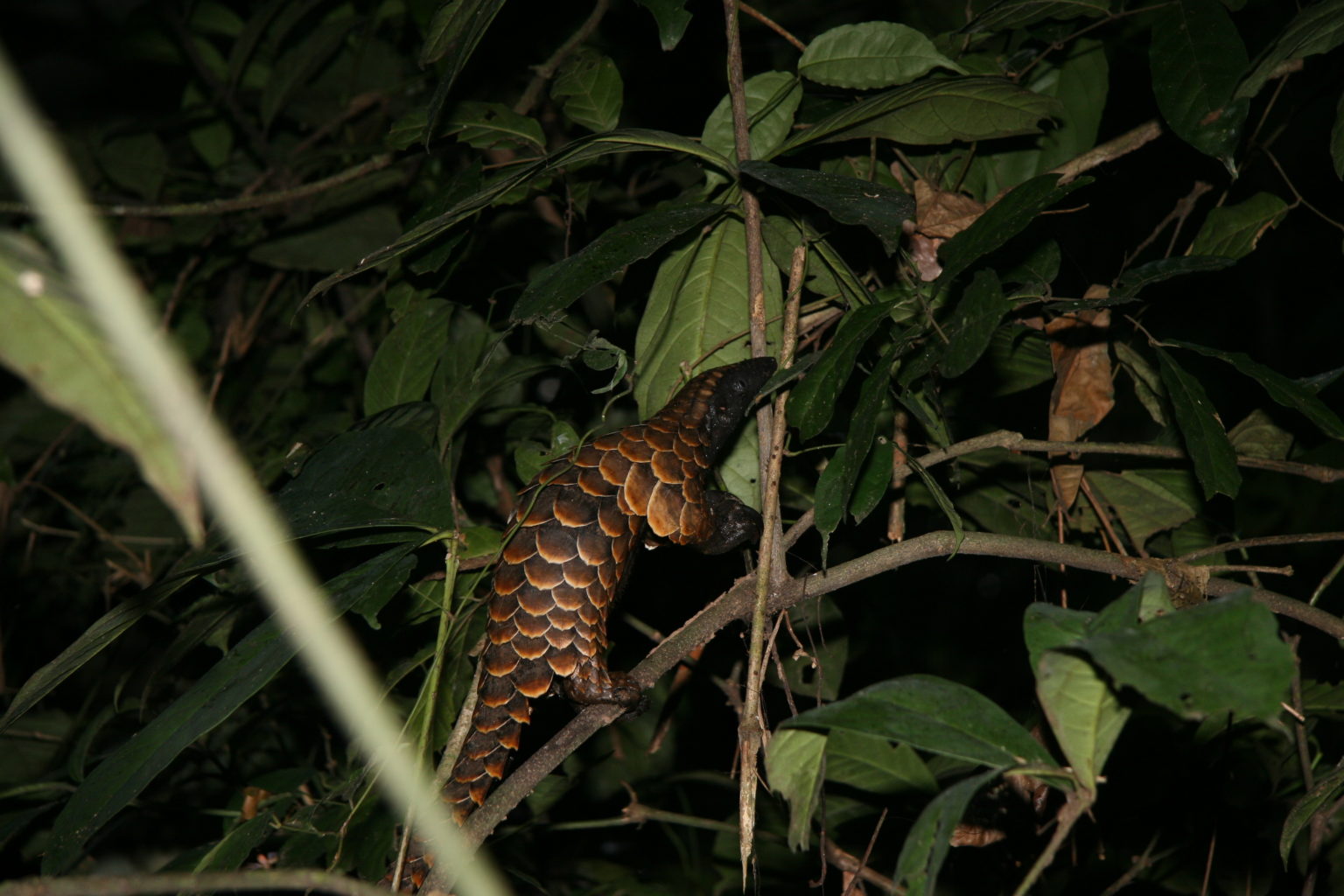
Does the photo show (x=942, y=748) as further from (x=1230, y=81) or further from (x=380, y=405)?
(x=380, y=405)

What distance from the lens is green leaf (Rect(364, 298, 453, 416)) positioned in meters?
1.06

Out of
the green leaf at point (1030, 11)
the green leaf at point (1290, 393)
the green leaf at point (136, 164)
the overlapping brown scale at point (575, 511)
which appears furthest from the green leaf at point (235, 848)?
the green leaf at point (136, 164)

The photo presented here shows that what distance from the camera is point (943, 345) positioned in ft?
2.44

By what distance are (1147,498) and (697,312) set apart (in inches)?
21.6

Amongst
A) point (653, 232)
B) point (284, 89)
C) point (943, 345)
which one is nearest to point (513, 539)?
point (653, 232)

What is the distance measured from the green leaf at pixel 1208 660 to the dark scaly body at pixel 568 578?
382mm

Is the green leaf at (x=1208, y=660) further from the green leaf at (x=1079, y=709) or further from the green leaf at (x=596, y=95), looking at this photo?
the green leaf at (x=596, y=95)

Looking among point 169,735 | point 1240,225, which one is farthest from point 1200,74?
point 169,735

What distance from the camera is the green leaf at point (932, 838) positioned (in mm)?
475

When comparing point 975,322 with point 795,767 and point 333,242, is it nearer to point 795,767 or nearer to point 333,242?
point 795,767

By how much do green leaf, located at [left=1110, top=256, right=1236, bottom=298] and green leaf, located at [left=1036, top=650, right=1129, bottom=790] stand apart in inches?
12.8

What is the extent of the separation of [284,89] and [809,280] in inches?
37.7

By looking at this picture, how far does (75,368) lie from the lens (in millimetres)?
272

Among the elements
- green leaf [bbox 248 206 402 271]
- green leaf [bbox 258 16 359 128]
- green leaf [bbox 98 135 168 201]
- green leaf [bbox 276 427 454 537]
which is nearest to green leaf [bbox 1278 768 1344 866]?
green leaf [bbox 276 427 454 537]
